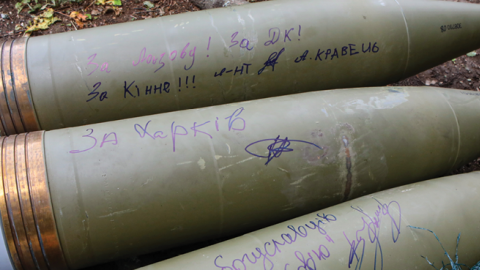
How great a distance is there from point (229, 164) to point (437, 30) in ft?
6.51

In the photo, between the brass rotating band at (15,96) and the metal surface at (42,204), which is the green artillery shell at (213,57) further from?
the metal surface at (42,204)

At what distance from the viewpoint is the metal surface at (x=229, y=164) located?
1.98m

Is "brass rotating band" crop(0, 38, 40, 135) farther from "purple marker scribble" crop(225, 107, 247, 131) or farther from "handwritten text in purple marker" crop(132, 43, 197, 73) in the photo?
"purple marker scribble" crop(225, 107, 247, 131)

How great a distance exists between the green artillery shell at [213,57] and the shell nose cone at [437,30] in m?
0.01

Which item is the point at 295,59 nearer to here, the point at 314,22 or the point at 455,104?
the point at 314,22

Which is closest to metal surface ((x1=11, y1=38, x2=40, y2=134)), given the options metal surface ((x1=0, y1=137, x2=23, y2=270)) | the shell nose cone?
metal surface ((x1=0, y1=137, x2=23, y2=270))

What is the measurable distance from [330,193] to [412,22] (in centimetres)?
149

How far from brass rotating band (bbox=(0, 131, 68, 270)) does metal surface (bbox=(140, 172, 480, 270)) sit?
0.57 meters

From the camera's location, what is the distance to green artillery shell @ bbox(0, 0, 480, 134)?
2445 millimetres

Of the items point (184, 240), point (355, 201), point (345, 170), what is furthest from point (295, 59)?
point (184, 240)

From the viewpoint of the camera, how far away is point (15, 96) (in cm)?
239

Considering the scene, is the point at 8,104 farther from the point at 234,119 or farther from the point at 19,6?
the point at 19,6
